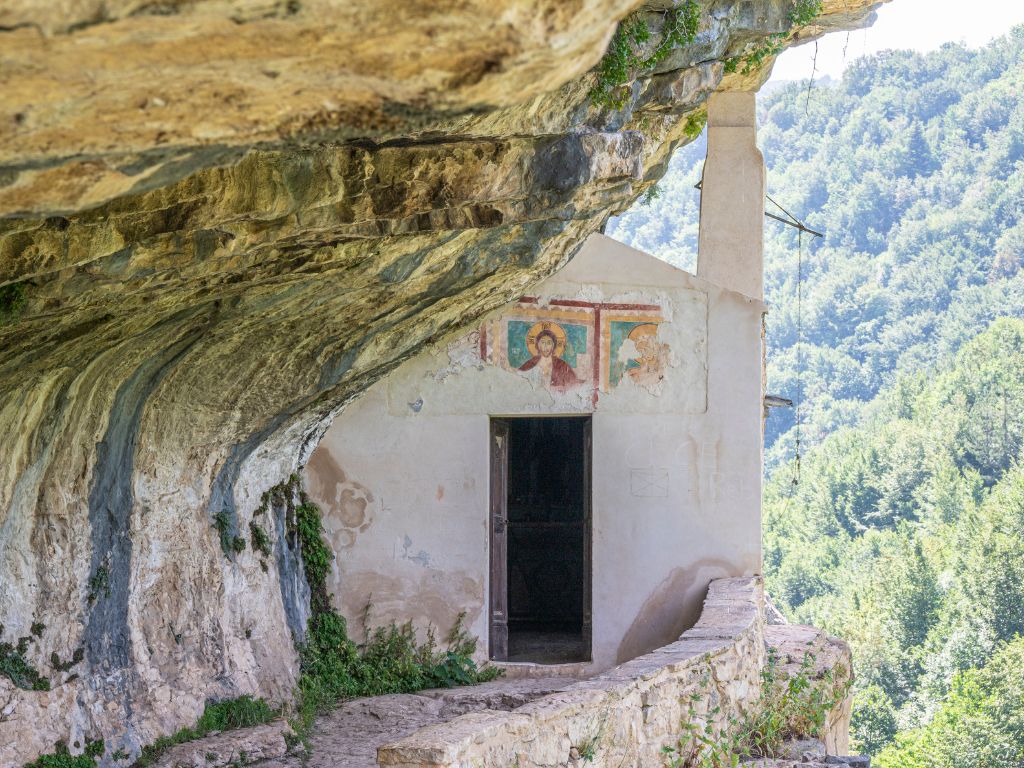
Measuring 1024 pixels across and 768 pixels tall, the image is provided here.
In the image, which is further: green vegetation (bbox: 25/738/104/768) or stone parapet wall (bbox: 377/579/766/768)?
green vegetation (bbox: 25/738/104/768)

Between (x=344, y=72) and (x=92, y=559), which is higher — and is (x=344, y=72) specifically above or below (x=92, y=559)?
above

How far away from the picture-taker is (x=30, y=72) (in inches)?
107

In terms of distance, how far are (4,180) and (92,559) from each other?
14.2 ft

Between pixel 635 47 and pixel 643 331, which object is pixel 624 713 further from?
pixel 643 331

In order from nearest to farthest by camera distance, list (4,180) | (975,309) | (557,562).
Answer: (4,180) < (557,562) < (975,309)

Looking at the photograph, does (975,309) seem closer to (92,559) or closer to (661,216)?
(661,216)

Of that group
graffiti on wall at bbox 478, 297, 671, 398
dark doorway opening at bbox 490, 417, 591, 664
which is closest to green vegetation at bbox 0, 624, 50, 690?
graffiti on wall at bbox 478, 297, 671, 398

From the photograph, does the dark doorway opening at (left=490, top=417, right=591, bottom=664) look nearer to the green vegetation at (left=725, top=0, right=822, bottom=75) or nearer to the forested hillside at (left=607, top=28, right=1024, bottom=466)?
the green vegetation at (left=725, top=0, right=822, bottom=75)

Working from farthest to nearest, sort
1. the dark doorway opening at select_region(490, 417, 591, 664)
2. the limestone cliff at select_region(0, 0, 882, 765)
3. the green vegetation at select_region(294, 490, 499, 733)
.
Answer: the dark doorway opening at select_region(490, 417, 591, 664) < the green vegetation at select_region(294, 490, 499, 733) < the limestone cliff at select_region(0, 0, 882, 765)

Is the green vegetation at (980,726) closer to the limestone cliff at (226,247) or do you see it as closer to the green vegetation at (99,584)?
the limestone cliff at (226,247)

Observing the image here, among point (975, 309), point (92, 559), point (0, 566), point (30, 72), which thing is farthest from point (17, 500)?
point (975, 309)

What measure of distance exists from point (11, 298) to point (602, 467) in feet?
21.9

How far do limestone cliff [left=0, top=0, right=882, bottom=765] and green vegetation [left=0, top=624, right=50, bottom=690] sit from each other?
0.07m

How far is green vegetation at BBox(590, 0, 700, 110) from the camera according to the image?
19.9 feet
